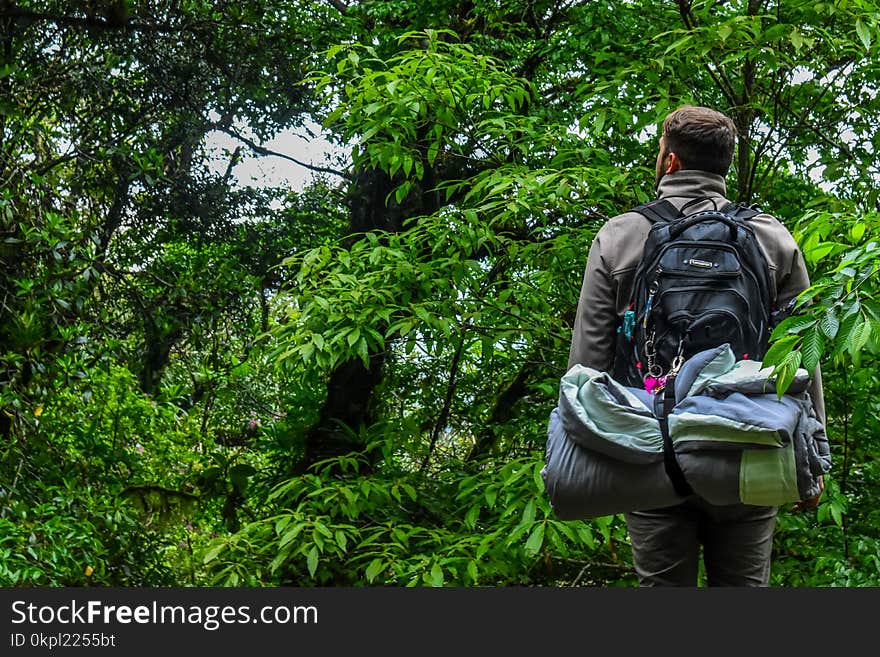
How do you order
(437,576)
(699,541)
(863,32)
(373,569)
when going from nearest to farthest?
(699,541) < (863,32) < (437,576) < (373,569)

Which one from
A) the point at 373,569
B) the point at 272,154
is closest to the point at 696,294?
the point at 373,569

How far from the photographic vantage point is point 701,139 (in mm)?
2258

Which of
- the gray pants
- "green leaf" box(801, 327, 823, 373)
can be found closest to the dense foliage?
"green leaf" box(801, 327, 823, 373)

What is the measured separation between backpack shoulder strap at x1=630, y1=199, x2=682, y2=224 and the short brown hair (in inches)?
4.2

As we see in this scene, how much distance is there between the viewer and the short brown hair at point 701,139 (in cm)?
226

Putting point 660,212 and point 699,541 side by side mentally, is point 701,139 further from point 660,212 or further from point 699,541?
point 699,541

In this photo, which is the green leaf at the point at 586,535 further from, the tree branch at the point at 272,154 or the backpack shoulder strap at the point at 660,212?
the tree branch at the point at 272,154

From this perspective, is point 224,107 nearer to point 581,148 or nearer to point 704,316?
Answer: point 581,148

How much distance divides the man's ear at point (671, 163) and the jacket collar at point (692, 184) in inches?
0.5

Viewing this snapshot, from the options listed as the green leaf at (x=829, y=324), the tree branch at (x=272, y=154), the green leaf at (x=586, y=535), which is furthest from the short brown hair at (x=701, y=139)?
the tree branch at (x=272, y=154)

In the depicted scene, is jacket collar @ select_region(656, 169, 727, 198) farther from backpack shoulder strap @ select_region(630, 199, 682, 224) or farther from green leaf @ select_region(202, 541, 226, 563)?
green leaf @ select_region(202, 541, 226, 563)

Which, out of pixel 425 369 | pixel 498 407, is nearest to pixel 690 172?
pixel 498 407

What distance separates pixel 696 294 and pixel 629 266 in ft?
0.66

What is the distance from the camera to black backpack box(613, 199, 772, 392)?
2049mm
